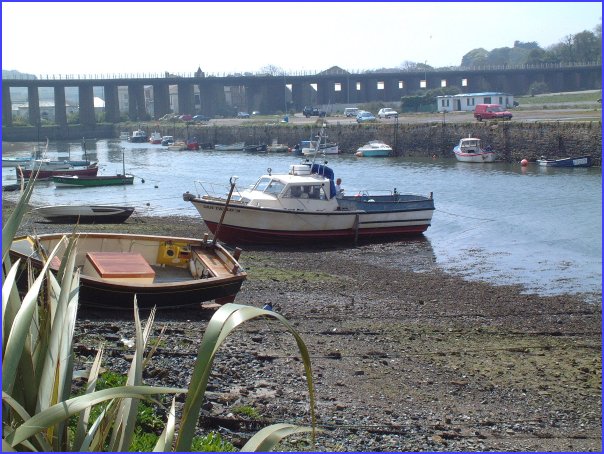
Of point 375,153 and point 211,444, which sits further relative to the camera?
point 375,153

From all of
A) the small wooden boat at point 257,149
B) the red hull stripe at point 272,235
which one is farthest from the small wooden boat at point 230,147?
A: the red hull stripe at point 272,235

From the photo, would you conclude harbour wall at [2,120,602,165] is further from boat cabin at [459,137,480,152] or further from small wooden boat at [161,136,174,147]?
small wooden boat at [161,136,174,147]

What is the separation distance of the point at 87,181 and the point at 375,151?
82.8ft

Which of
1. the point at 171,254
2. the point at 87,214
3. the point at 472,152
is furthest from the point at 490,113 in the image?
the point at 171,254

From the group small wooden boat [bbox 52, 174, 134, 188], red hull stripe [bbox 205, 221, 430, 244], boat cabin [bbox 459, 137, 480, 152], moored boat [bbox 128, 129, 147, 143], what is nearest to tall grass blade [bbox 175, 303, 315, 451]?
red hull stripe [bbox 205, 221, 430, 244]

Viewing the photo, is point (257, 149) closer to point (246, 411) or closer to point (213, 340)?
point (246, 411)

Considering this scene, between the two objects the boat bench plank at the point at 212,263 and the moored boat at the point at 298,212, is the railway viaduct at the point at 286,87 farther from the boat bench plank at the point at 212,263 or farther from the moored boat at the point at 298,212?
the boat bench plank at the point at 212,263

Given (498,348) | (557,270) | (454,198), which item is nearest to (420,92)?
(454,198)

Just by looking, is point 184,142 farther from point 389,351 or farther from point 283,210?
point 389,351

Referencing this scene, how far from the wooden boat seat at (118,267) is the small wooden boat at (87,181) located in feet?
101

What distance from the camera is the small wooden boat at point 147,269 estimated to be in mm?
13023

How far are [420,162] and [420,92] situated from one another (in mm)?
63478

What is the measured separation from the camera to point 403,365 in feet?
37.3

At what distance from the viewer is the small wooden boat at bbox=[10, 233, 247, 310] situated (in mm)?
13023
